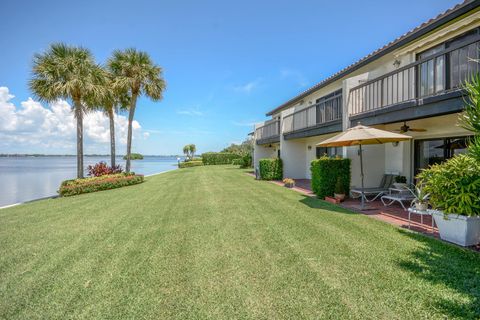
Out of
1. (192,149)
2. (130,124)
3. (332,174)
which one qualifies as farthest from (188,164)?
(332,174)

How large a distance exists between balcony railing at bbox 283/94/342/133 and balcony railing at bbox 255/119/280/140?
1.79 metres

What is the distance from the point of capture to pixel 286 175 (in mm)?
16641

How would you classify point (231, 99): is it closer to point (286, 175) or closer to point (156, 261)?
point (286, 175)

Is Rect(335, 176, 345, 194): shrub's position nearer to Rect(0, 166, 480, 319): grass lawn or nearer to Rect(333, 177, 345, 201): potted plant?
Rect(333, 177, 345, 201): potted plant

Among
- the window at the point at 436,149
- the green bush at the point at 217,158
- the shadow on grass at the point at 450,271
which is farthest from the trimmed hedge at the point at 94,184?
the green bush at the point at 217,158

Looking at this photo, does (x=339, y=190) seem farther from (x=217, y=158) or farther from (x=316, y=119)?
→ (x=217, y=158)

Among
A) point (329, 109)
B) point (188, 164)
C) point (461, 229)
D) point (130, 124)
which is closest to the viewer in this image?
point (461, 229)

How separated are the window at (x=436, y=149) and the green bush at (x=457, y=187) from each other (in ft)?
10.7

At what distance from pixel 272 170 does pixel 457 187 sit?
40.7 feet

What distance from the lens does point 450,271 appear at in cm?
357

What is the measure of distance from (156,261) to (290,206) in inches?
206

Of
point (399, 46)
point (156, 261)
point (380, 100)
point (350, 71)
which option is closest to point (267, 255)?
point (156, 261)

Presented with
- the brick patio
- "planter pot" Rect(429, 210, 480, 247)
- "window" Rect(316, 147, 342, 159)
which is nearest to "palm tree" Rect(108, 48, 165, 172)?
"window" Rect(316, 147, 342, 159)

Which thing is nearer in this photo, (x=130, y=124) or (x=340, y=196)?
(x=340, y=196)
